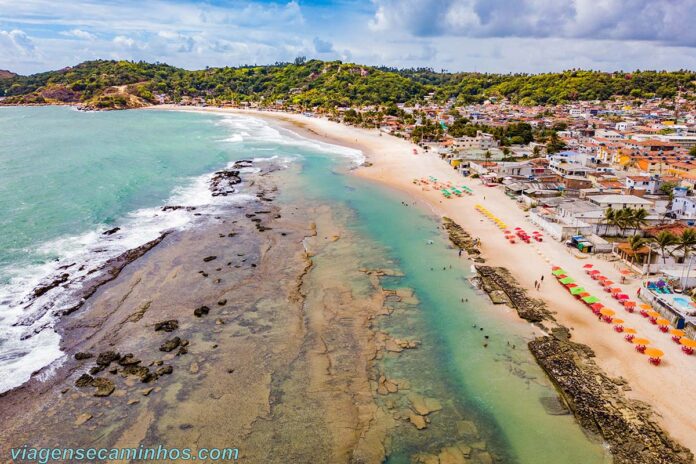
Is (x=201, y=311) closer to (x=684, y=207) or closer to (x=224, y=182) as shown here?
(x=224, y=182)

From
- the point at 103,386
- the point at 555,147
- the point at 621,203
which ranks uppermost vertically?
the point at 555,147

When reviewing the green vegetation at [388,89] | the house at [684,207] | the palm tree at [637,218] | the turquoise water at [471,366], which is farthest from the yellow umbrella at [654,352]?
the green vegetation at [388,89]

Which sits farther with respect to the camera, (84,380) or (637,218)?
(637,218)

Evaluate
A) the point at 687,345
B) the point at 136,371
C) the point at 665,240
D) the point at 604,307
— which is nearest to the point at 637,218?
the point at 665,240

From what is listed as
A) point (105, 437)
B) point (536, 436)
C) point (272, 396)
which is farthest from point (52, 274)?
point (536, 436)

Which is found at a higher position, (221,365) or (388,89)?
(388,89)

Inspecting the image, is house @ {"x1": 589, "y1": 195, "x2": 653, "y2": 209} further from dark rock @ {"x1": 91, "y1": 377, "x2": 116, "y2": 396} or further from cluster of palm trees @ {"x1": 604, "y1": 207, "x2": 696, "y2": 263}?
dark rock @ {"x1": 91, "y1": 377, "x2": 116, "y2": 396}

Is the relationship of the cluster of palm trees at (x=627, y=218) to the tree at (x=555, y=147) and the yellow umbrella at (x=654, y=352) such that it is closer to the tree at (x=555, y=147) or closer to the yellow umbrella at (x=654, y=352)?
the yellow umbrella at (x=654, y=352)

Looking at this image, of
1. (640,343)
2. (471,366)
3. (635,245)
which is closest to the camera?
(471,366)
